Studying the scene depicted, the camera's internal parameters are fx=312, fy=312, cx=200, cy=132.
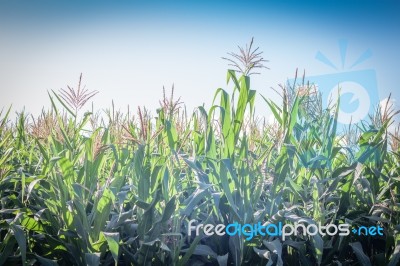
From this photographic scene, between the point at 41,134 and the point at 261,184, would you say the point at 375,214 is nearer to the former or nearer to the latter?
the point at 261,184

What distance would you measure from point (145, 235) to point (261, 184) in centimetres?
53

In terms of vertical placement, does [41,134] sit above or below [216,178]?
above

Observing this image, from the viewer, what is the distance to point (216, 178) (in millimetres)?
1410

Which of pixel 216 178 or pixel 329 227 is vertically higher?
pixel 216 178

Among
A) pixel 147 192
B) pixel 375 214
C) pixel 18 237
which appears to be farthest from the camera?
pixel 375 214

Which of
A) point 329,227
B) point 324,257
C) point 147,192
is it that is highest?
point 147,192

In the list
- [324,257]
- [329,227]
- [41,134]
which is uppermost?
[41,134]

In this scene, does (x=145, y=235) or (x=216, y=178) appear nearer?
(x=145, y=235)

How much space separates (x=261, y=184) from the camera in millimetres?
1351

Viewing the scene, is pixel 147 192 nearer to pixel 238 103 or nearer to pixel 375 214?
pixel 238 103

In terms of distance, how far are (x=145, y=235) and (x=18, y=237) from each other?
46 centimetres

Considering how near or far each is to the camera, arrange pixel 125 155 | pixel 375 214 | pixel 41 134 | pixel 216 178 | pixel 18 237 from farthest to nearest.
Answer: pixel 41 134, pixel 125 155, pixel 375 214, pixel 216 178, pixel 18 237

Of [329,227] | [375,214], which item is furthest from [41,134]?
[375,214]

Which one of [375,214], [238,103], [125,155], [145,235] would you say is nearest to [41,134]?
[125,155]
